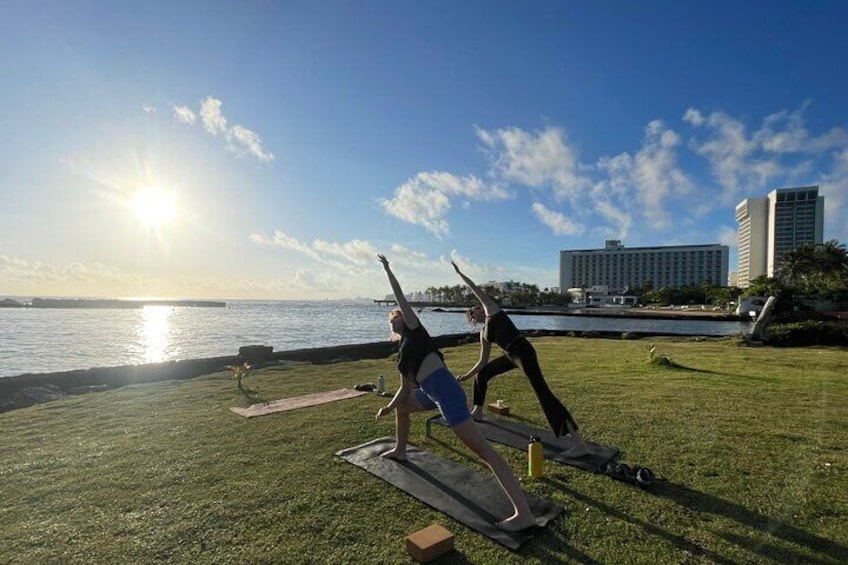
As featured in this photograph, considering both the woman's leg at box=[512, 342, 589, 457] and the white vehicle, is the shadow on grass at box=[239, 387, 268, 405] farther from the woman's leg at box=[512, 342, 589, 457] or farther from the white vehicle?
the white vehicle

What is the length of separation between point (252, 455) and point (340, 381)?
539 cm

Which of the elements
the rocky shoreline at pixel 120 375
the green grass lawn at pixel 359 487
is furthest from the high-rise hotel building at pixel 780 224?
the green grass lawn at pixel 359 487

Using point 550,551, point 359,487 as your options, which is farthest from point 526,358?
point 359,487

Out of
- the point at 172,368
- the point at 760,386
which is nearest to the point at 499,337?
the point at 760,386

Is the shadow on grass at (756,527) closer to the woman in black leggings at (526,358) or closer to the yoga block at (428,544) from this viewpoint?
the woman in black leggings at (526,358)

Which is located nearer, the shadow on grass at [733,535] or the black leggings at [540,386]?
the shadow on grass at [733,535]

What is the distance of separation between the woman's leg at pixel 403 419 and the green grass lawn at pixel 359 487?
48 cm

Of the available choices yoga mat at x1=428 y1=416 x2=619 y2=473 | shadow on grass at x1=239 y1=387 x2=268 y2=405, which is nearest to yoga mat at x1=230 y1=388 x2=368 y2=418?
shadow on grass at x1=239 y1=387 x2=268 y2=405

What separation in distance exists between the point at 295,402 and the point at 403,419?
4010 mm

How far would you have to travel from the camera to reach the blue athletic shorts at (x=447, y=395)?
3650mm

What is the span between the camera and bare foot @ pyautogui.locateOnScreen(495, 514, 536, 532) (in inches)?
141

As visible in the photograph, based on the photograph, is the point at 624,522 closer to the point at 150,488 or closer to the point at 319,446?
the point at 319,446

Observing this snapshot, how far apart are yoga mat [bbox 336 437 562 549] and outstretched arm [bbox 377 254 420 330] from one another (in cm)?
174

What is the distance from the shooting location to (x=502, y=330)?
5113 millimetres
